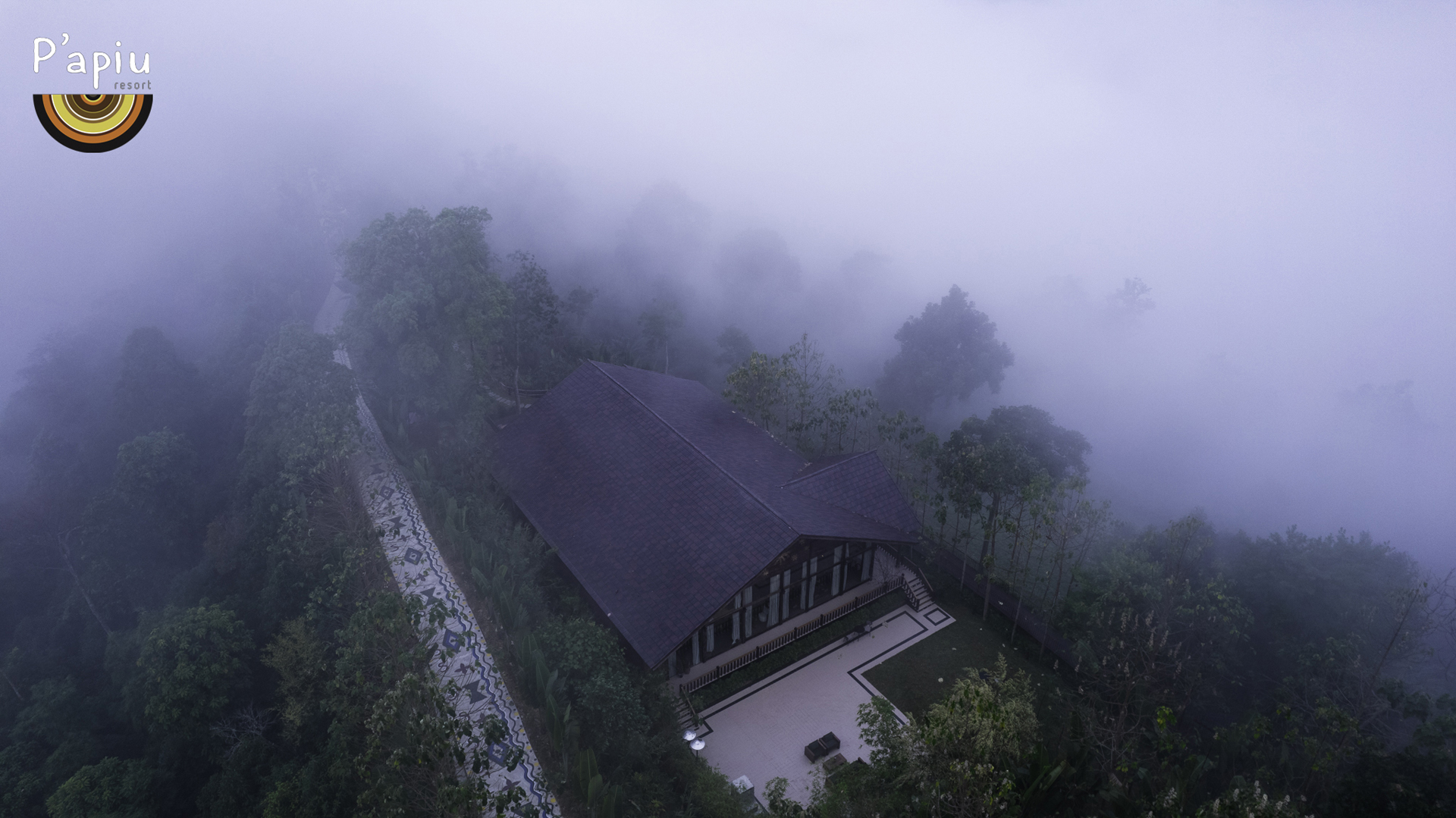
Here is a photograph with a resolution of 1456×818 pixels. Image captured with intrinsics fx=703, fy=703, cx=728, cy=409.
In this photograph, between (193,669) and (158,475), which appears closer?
(193,669)

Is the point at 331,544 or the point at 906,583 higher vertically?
the point at 331,544

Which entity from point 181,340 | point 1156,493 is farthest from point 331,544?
point 1156,493

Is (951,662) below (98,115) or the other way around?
below

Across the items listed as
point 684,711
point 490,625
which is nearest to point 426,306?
point 490,625

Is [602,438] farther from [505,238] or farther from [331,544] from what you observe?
[505,238]

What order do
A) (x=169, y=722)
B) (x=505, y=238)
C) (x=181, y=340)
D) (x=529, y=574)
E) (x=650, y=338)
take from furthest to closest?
(x=505, y=238) < (x=181, y=340) < (x=650, y=338) < (x=529, y=574) < (x=169, y=722)

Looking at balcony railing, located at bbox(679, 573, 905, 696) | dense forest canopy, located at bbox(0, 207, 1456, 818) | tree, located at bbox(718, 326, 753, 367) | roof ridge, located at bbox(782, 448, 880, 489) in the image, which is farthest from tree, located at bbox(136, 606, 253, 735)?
tree, located at bbox(718, 326, 753, 367)

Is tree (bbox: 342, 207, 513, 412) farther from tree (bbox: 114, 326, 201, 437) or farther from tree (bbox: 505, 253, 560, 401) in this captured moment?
tree (bbox: 114, 326, 201, 437)

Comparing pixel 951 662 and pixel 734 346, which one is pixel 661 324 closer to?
pixel 734 346
